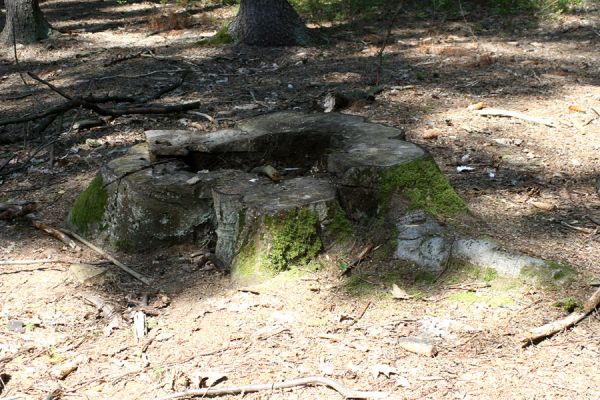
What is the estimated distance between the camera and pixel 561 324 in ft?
11.4

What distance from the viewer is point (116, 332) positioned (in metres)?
3.91

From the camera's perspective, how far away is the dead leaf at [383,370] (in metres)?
3.31

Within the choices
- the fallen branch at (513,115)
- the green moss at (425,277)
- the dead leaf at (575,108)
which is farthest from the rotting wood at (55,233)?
the dead leaf at (575,108)

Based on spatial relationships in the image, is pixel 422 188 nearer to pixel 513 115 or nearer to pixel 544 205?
pixel 544 205

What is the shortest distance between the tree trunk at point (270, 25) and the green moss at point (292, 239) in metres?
6.60

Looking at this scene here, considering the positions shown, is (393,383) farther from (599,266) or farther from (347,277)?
Answer: (599,266)

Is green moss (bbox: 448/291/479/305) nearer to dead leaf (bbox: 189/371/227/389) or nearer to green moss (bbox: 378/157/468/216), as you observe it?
green moss (bbox: 378/157/468/216)

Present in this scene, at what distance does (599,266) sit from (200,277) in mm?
2368

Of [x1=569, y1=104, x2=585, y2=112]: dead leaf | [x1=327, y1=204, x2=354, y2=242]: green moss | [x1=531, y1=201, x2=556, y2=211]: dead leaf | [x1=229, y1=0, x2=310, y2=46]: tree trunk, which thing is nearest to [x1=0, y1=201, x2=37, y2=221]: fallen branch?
[x1=327, y1=204, x2=354, y2=242]: green moss

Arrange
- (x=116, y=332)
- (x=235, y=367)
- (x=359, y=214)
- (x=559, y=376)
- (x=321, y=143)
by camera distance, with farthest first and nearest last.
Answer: (x=321, y=143), (x=359, y=214), (x=116, y=332), (x=235, y=367), (x=559, y=376)

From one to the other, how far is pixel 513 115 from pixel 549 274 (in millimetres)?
3366

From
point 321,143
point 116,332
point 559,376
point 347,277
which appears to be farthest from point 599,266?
point 116,332

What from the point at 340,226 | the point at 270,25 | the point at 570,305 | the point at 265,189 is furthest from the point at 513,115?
the point at 270,25

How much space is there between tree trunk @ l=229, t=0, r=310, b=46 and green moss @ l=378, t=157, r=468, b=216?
621 centimetres
